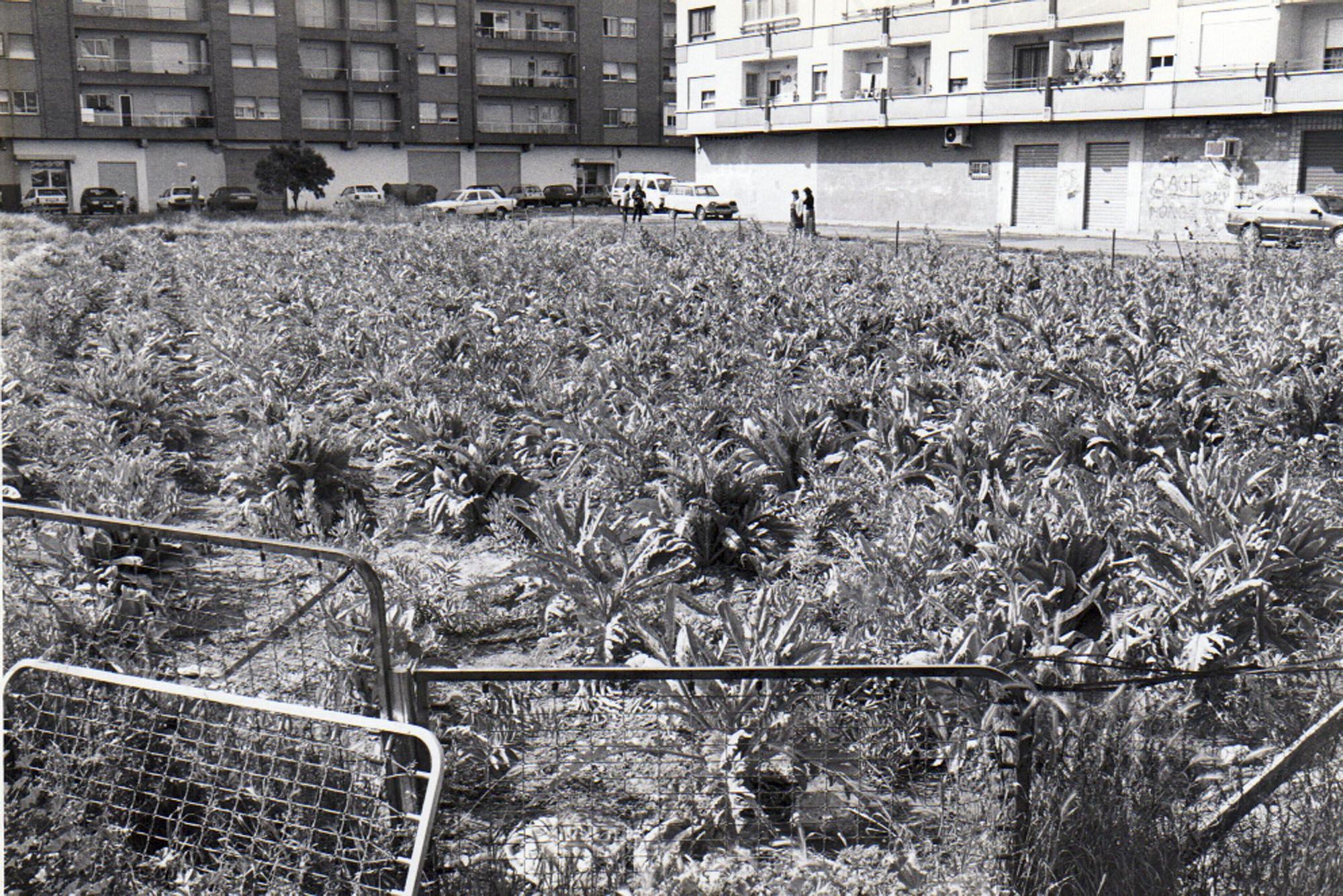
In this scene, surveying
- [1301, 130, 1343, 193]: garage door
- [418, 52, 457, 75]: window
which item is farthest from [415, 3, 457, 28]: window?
[1301, 130, 1343, 193]: garage door

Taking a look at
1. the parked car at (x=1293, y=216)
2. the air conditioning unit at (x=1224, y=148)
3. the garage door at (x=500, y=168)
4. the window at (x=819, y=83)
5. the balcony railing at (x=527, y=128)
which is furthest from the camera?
the garage door at (x=500, y=168)

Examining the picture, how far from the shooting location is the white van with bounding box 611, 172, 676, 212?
184ft

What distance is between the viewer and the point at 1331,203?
1312 inches

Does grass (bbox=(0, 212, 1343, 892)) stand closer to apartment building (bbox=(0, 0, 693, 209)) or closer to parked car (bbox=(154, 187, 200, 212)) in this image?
parked car (bbox=(154, 187, 200, 212))

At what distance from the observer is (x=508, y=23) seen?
7056cm

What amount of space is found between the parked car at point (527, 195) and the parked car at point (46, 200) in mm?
18752

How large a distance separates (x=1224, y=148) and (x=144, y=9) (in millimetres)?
45926

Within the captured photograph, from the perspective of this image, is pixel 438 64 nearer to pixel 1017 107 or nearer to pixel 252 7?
pixel 252 7

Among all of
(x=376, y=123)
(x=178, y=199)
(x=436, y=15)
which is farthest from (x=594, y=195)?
(x=178, y=199)

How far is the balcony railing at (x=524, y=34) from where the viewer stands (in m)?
69.8

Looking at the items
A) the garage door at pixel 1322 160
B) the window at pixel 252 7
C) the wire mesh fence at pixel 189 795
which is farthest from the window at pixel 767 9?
the wire mesh fence at pixel 189 795

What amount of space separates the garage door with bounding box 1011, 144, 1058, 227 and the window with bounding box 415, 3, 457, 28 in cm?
3382

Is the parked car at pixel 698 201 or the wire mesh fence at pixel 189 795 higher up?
the parked car at pixel 698 201

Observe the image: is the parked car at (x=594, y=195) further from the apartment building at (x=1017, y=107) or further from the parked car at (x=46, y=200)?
the parked car at (x=46, y=200)
